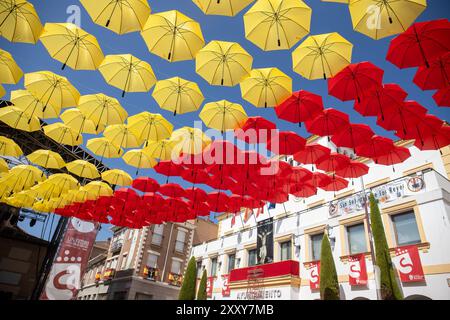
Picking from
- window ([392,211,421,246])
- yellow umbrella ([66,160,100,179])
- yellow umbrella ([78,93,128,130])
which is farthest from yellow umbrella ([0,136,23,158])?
window ([392,211,421,246])

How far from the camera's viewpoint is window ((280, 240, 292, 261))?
759 inches

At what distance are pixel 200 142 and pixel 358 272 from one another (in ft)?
36.0

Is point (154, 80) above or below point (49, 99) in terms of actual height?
above

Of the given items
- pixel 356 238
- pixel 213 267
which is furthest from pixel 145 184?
pixel 213 267

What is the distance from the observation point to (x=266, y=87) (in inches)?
307

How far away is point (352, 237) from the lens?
15.7 metres

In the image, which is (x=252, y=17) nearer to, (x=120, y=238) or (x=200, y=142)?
(x=200, y=142)

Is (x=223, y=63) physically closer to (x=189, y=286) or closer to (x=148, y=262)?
(x=189, y=286)

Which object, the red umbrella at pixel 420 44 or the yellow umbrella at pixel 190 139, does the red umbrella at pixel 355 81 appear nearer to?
the red umbrella at pixel 420 44

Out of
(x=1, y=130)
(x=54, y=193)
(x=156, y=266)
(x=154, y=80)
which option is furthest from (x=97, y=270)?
(x=154, y=80)

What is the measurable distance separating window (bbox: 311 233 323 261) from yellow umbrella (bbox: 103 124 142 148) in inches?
521

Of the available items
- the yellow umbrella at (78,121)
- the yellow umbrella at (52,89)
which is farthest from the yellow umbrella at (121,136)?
the yellow umbrella at (52,89)

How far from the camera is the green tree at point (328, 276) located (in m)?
14.0

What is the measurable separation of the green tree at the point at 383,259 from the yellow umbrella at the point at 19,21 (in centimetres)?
1533
